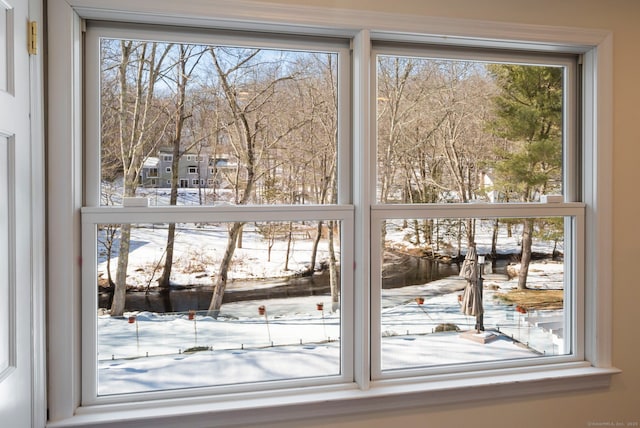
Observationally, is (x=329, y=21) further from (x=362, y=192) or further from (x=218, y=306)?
(x=218, y=306)

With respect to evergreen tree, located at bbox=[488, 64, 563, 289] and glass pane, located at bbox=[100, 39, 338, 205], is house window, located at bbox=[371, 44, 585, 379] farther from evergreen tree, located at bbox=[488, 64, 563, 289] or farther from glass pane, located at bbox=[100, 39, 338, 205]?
glass pane, located at bbox=[100, 39, 338, 205]

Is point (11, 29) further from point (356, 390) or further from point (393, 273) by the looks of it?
point (356, 390)

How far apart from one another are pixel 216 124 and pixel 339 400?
43.5 inches

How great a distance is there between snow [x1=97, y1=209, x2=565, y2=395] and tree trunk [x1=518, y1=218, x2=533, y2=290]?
0.09 ft

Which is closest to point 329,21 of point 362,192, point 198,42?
point 198,42

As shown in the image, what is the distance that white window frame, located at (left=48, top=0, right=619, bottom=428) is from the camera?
5.10 ft

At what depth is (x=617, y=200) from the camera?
2.00 m

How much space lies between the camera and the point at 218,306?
179 centimetres

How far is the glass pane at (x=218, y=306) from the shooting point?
5.63 ft

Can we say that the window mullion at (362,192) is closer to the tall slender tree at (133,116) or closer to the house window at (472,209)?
the house window at (472,209)

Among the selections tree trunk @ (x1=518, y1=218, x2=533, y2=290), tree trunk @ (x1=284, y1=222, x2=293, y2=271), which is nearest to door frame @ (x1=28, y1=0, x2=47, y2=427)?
tree trunk @ (x1=284, y1=222, x2=293, y2=271)

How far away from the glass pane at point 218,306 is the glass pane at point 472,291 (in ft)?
0.86

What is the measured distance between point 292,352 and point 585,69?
1.69 metres

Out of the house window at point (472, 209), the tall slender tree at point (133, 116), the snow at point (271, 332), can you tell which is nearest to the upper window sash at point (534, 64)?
the house window at point (472, 209)
